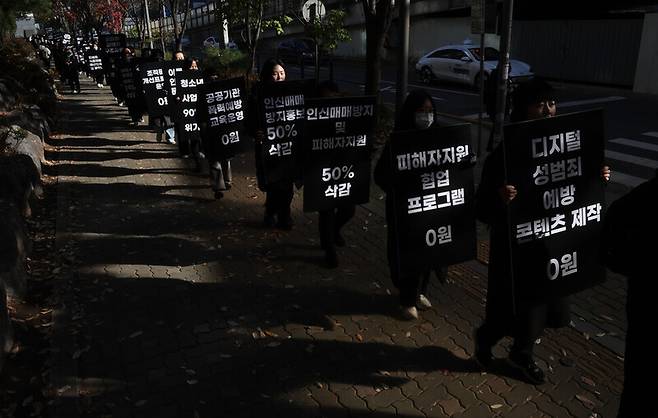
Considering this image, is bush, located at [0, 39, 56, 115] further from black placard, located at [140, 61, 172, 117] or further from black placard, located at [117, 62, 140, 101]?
black placard, located at [140, 61, 172, 117]

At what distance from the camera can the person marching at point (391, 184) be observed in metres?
4.39

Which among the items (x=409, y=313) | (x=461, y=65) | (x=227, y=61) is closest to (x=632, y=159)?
(x=409, y=313)

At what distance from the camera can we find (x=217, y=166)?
8281 millimetres

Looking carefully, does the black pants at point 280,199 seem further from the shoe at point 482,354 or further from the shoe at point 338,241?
the shoe at point 482,354

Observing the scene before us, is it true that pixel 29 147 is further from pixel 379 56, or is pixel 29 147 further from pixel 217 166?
pixel 379 56

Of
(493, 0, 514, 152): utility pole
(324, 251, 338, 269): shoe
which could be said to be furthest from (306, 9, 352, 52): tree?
(324, 251, 338, 269): shoe

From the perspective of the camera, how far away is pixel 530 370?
3.96 meters

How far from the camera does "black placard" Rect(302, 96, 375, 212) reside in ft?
17.7

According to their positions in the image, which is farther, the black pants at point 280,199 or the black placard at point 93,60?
the black placard at point 93,60

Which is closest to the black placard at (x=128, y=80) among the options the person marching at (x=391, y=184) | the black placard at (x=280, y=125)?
the black placard at (x=280, y=125)

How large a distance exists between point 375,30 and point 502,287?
30.2ft

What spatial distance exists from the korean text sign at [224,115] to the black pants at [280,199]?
1.46 metres

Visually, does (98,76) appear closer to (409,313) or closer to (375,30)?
(375,30)

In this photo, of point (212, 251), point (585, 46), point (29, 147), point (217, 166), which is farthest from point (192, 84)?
point (585, 46)
